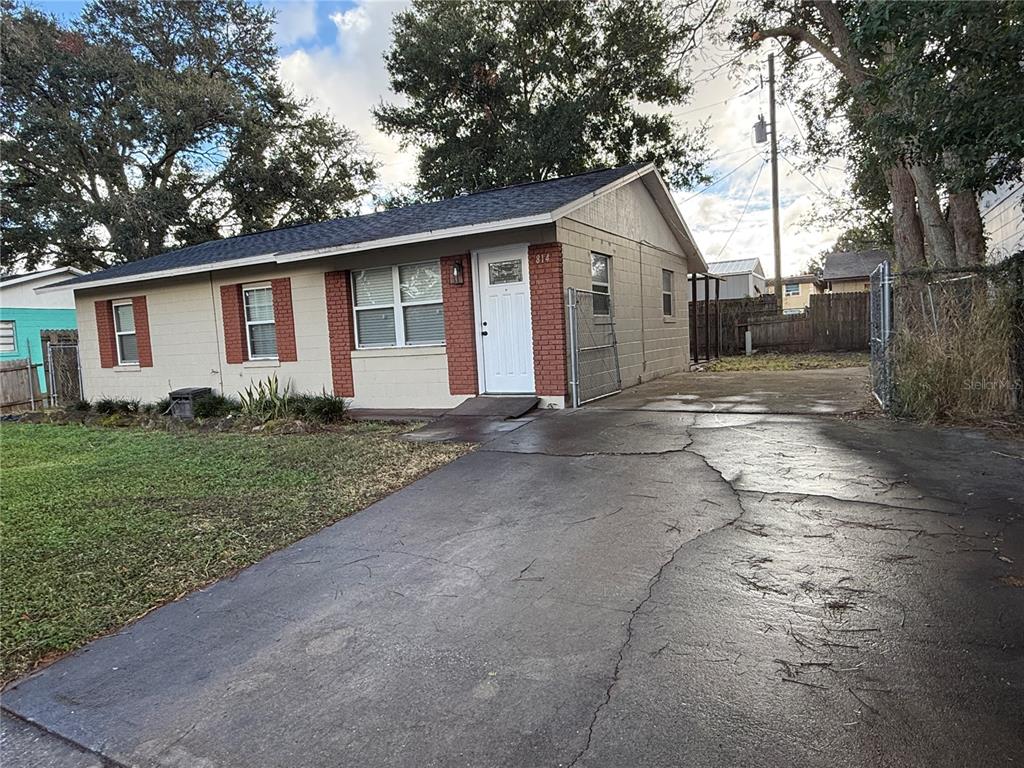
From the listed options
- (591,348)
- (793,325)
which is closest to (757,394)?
(591,348)

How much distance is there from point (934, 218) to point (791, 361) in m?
6.92

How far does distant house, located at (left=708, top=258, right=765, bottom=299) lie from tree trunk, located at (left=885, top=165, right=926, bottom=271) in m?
26.1

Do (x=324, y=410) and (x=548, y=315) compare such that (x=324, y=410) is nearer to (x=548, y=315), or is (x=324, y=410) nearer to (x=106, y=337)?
(x=548, y=315)

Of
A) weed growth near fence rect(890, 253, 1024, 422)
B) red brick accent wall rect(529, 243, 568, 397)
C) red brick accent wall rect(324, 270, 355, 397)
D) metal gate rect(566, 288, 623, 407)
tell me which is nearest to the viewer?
weed growth near fence rect(890, 253, 1024, 422)

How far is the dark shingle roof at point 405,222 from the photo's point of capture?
29.6 feet

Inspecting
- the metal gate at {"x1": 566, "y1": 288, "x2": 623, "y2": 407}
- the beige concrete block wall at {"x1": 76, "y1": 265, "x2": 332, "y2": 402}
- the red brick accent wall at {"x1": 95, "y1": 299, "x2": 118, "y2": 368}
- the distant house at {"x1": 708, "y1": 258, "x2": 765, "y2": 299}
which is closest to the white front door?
the metal gate at {"x1": 566, "y1": 288, "x2": 623, "y2": 407}

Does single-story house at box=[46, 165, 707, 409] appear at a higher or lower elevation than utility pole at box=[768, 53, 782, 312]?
lower

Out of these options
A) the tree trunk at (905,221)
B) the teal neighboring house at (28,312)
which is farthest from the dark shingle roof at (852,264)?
the teal neighboring house at (28,312)

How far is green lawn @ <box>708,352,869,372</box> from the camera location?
49.1ft

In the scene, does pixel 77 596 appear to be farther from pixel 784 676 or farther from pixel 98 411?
pixel 98 411

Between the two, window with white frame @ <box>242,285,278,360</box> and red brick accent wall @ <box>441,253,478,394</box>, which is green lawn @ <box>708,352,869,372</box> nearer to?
red brick accent wall @ <box>441,253,478,394</box>

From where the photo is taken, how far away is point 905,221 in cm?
1189

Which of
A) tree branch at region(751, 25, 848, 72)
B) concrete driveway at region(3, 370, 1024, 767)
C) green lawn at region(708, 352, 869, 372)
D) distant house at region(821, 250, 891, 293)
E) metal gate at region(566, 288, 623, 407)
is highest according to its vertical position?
tree branch at region(751, 25, 848, 72)

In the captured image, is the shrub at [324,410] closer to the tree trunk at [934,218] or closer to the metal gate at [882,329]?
the metal gate at [882,329]
